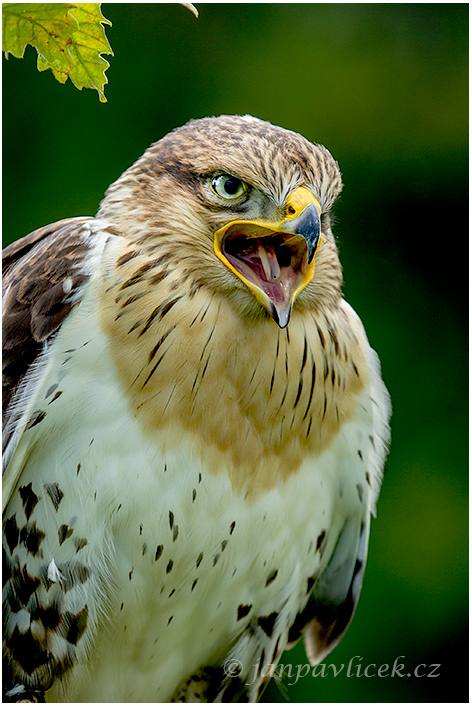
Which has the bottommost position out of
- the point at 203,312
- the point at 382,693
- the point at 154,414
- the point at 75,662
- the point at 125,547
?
the point at 382,693

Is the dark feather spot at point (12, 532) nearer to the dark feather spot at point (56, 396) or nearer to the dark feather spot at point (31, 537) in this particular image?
the dark feather spot at point (31, 537)

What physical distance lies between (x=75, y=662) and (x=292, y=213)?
38.4 inches

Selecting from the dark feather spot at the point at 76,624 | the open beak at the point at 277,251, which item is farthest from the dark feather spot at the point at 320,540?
the open beak at the point at 277,251

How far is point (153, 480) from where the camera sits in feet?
4.78

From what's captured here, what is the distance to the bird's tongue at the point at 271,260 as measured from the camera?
140cm

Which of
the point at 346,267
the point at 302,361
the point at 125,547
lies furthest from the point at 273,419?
the point at 346,267

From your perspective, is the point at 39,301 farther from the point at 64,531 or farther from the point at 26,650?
the point at 26,650

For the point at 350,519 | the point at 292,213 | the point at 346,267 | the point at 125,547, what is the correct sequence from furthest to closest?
1. the point at 346,267
2. the point at 350,519
3. the point at 125,547
4. the point at 292,213

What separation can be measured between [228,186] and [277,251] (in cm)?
15

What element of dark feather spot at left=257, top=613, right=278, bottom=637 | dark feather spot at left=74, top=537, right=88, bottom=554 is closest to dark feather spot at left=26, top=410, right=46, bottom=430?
dark feather spot at left=74, top=537, right=88, bottom=554

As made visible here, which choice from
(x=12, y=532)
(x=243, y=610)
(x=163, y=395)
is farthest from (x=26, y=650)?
(x=163, y=395)

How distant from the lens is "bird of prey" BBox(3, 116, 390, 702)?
4.74ft

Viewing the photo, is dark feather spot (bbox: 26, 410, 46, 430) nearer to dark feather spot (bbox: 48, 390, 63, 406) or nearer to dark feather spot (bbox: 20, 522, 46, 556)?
dark feather spot (bbox: 48, 390, 63, 406)

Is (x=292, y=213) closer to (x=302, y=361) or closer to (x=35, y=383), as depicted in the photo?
(x=302, y=361)
